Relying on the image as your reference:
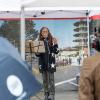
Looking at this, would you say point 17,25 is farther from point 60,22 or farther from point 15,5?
point 15,5

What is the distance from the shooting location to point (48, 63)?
928cm

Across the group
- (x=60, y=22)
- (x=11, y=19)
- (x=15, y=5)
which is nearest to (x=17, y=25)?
(x=11, y=19)

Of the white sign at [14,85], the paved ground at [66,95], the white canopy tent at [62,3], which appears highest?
the white canopy tent at [62,3]

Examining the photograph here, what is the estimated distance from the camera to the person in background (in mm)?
2330

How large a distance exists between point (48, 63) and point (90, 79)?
6.92 m

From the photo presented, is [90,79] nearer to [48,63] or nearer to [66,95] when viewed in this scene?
[48,63]

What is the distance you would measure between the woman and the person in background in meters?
6.72

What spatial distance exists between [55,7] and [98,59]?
6187 mm

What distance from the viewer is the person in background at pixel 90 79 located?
2330mm

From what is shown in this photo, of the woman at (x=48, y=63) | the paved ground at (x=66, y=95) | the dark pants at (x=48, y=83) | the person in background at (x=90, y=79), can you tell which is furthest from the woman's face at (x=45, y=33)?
the person in background at (x=90, y=79)

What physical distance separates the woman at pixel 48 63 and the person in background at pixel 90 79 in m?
6.72

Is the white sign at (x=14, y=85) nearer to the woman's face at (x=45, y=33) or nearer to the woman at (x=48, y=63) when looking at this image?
the woman at (x=48, y=63)

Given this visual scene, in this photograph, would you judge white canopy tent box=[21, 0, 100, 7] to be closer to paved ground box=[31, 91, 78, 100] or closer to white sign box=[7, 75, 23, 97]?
paved ground box=[31, 91, 78, 100]

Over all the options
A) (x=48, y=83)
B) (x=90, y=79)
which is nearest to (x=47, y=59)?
(x=48, y=83)
